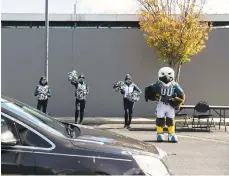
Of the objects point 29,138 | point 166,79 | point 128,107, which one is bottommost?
point 128,107

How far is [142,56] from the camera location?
1698 centimetres

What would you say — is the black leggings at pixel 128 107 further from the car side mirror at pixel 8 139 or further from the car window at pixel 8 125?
the car side mirror at pixel 8 139

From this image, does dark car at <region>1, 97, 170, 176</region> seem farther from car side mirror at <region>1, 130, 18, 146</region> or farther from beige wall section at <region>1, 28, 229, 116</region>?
beige wall section at <region>1, 28, 229, 116</region>

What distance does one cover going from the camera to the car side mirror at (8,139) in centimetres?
384

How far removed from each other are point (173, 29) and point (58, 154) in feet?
37.9

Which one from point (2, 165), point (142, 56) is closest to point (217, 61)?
point (142, 56)

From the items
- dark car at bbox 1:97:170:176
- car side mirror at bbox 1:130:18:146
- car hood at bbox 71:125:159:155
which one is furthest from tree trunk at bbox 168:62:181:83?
car side mirror at bbox 1:130:18:146

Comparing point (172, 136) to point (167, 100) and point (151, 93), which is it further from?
point (151, 93)

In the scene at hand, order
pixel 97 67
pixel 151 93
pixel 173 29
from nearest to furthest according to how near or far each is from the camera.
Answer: pixel 151 93 → pixel 173 29 → pixel 97 67

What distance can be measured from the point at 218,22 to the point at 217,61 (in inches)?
66.9

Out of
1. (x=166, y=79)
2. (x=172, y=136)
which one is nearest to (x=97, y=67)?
(x=166, y=79)

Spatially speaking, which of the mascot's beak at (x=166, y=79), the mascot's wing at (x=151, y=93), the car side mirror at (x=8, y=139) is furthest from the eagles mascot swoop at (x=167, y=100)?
the car side mirror at (x=8, y=139)

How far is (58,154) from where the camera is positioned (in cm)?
396

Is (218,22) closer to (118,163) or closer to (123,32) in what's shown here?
(123,32)
